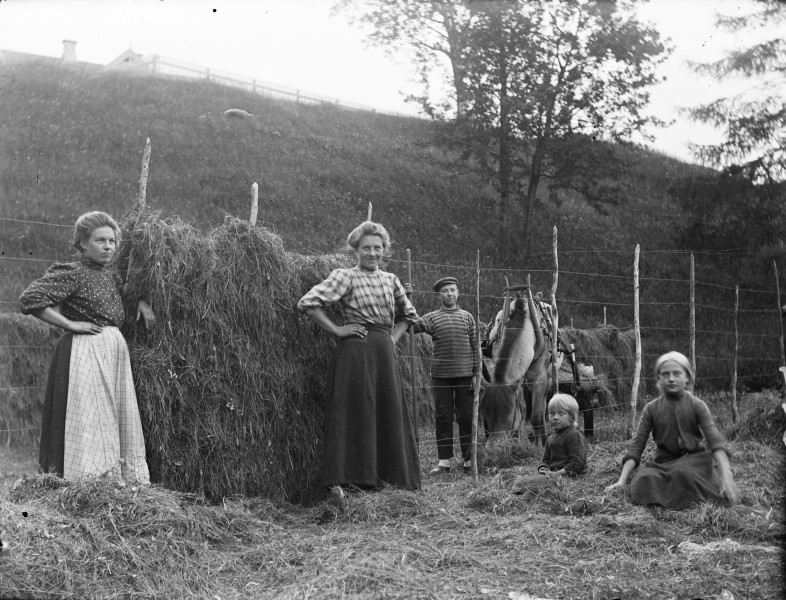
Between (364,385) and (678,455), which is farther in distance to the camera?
(364,385)

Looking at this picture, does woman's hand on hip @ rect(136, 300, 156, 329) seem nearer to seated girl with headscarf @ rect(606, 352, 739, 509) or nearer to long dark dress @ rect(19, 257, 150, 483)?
long dark dress @ rect(19, 257, 150, 483)

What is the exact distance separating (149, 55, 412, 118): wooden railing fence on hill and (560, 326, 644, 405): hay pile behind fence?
1878 cm

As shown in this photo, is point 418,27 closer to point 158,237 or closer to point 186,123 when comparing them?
point 186,123

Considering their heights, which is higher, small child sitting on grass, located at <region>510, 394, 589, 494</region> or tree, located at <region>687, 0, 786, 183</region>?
tree, located at <region>687, 0, 786, 183</region>

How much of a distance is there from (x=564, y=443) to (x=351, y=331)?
1970 mm

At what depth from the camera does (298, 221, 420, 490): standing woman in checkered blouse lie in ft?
17.3

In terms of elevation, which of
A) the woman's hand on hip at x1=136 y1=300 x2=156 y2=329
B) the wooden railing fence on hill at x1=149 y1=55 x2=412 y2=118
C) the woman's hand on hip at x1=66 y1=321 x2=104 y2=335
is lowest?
the woman's hand on hip at x1=66 y1=321 x2=104 y2=335

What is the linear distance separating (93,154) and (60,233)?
5966 millimetres

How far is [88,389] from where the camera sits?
452cm

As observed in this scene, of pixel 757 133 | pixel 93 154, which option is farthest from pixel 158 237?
pixel 93 154

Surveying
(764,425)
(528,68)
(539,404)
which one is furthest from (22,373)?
(528,68)

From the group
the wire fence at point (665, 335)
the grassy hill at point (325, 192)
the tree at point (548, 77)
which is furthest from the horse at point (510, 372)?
the tree at point (548, 77)

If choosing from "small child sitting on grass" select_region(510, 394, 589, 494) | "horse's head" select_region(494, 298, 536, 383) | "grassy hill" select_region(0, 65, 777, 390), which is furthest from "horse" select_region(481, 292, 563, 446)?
"grassy hill" select_region(0, 65, 777, 390)

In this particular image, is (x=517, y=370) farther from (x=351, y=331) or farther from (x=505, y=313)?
(x=351, y=331)
